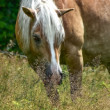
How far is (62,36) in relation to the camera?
5.25 m

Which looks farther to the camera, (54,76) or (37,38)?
(37,38)

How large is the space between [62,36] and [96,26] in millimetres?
880

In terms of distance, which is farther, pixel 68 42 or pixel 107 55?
pixel 107 55

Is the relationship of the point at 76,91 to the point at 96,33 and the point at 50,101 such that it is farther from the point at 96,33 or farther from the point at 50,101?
the point at 96,33

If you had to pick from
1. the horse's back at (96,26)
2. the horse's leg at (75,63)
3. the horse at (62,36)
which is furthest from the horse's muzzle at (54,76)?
the horse's back at (96,26)

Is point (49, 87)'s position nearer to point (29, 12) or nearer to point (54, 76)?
point (54, 76)

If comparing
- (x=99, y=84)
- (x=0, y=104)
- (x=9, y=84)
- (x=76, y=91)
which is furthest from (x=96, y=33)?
(x=0, y=104)

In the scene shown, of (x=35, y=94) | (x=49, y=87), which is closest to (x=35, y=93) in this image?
(x=35, y=94)

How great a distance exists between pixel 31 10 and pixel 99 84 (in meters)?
1.44

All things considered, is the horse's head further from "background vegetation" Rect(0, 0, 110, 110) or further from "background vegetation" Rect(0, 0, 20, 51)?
"background vegetation" Rect(0, 0, 20, 51)

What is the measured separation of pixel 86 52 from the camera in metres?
6.01

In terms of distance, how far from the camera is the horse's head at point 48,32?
16.4 ft

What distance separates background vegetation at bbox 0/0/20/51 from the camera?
965cm

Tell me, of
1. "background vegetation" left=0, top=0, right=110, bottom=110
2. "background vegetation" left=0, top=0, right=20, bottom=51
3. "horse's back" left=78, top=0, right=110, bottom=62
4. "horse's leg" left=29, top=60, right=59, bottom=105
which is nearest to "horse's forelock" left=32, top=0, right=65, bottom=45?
"horse's leg" left=29, top=60, right=59, bottom=105
